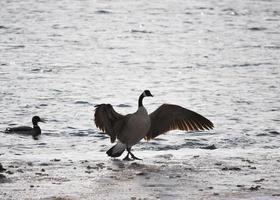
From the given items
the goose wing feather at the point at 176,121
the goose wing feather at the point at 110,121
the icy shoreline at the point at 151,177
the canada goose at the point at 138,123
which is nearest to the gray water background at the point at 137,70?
the goose wing feather at the point at 176,121

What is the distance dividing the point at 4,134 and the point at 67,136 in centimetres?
128

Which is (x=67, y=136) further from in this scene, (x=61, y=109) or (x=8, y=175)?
(x=8, y=175)

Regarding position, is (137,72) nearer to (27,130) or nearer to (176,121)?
(27,130)

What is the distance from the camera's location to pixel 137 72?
24953 mm

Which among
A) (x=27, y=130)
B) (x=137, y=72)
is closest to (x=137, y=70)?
(x=137, y=72)

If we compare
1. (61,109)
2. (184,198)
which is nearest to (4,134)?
(61,109)

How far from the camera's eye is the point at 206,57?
2836cm

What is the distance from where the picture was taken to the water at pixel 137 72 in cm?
1491

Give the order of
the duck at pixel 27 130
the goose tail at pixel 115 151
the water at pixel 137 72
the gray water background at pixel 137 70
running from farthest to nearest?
1. the gray water background at pixel 137 70
2. the duck at pixel 27 130
3. the water at pixel 137 72
4. the goose tail at pixel 115 151

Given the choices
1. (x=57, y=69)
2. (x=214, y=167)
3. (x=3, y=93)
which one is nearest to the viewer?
(x=214, y=167)

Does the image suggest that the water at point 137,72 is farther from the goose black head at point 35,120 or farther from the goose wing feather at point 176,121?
the goose wing feather at point 176,121

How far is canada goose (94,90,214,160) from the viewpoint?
40.3 feet

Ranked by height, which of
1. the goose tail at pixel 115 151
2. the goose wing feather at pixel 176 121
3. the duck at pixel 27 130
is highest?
the goose wing feather at pixel 176 121

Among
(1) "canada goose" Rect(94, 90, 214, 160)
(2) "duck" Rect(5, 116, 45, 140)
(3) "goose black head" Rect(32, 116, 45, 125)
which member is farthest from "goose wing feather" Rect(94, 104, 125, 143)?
(3) "goose black head" Rect(32, 116, 45, 125)
